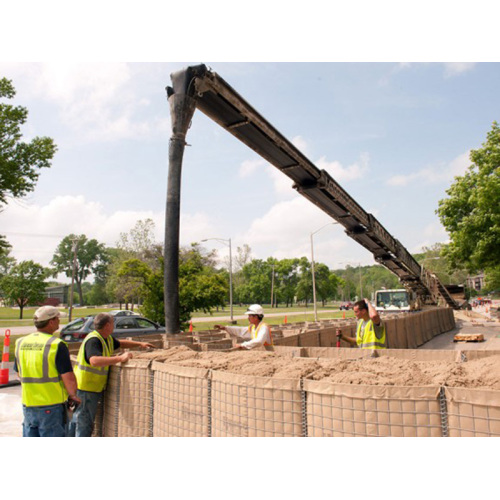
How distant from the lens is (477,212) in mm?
26281

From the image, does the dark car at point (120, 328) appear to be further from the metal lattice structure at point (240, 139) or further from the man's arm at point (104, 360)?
the man's arm at point (104, 360)

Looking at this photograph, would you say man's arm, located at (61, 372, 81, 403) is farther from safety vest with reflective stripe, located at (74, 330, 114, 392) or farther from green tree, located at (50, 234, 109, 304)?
green tree, located at (50, 234, 109, 304)

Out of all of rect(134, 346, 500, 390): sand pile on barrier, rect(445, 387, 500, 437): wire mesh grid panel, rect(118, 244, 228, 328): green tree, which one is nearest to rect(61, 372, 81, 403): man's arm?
rect(134, 346, 500, 390): sand pile on barrier

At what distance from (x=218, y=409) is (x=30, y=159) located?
18.5 m

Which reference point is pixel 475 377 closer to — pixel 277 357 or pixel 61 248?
pixel 277 357

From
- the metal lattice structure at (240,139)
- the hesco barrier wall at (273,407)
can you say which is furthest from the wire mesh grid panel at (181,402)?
the metal lattice structure at (240,139)

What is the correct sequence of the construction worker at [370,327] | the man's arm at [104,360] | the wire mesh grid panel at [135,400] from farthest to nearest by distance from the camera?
the construction worker at [370,327] → the man's arm at [104,360] → the wire mesh grid panel at [135,400]

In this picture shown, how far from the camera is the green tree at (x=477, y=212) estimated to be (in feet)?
77.8

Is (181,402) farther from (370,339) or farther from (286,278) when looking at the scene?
(286,278)

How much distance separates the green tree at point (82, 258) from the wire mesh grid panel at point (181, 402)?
384 feet

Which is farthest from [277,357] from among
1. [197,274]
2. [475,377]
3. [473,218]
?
[473,218]

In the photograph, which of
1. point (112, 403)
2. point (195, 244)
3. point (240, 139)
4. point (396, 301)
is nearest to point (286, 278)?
point (396, 301)

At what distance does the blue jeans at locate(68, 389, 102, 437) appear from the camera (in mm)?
4613

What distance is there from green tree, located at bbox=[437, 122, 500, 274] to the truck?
12.6 feet
